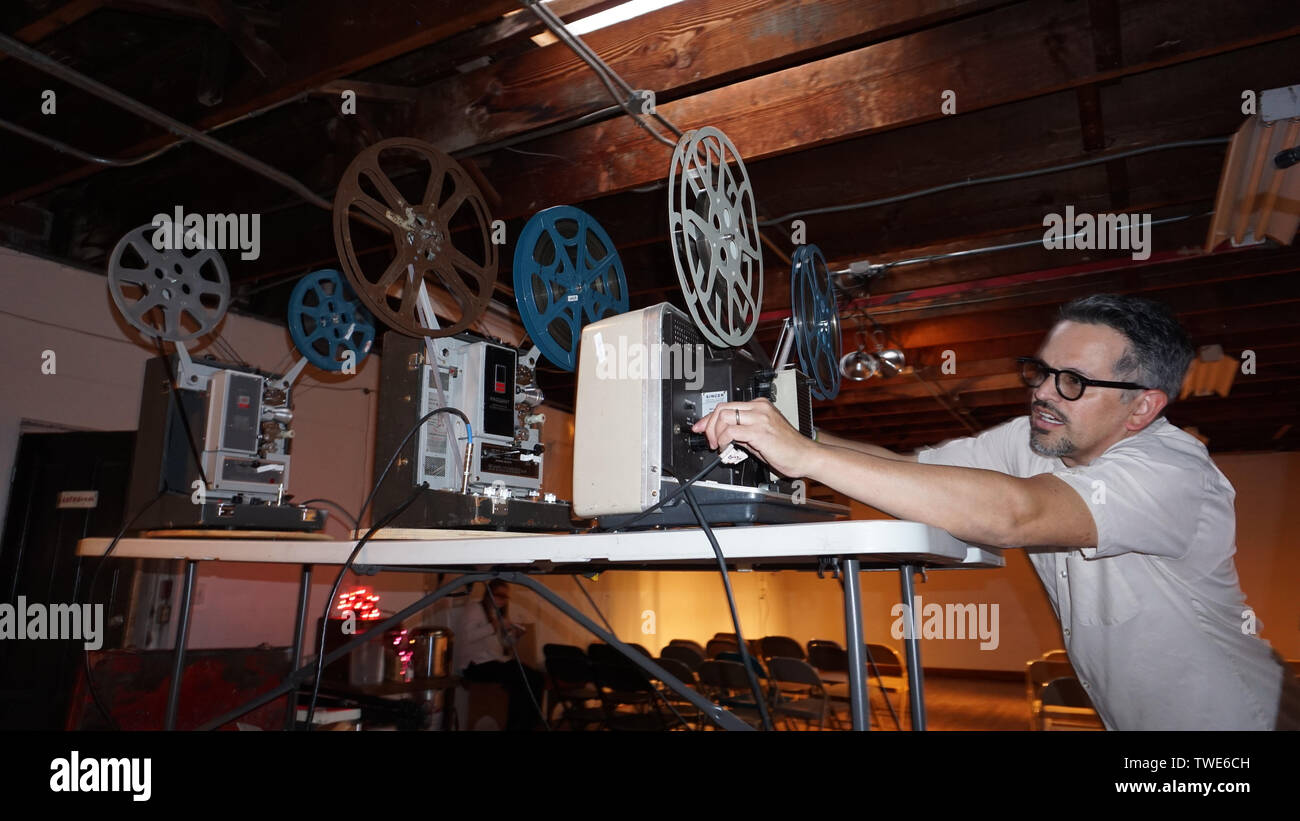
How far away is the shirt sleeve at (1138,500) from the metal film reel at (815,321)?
759 millimetres

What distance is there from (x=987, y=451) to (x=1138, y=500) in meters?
0.69

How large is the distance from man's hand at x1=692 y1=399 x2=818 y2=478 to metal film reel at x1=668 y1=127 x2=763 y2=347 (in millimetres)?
259

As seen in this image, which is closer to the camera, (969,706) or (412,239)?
(412,239)

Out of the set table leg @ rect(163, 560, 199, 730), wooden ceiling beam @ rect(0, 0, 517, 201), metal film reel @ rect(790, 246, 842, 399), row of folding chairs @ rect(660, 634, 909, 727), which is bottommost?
row of folding chairs @ rect(660, 634, 909, 727)

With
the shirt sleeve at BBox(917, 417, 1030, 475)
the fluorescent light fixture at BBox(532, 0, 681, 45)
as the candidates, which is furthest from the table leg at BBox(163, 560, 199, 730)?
the fluorescent light fixture at BBox(532, 0, 681, 45)

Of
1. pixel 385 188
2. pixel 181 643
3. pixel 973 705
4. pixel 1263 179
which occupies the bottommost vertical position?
pixel 973 705

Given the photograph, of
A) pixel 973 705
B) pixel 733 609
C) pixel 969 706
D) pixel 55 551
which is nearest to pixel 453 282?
pixel 733 609

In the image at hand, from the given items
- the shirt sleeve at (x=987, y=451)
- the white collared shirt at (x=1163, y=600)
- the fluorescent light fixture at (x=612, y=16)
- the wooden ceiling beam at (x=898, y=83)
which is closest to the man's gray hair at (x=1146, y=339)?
the white collared shirt at (x=1163, y=600)

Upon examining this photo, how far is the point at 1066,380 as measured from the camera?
165cm

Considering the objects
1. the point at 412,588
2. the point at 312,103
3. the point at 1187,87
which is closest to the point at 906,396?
the point at 1187,87

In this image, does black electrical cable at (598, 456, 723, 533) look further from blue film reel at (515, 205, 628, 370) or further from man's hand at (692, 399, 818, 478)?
blue film reel at (515, 205, 628, 370)

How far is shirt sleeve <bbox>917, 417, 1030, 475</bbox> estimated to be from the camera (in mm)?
2029

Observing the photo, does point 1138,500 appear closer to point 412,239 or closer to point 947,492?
point 947,492
